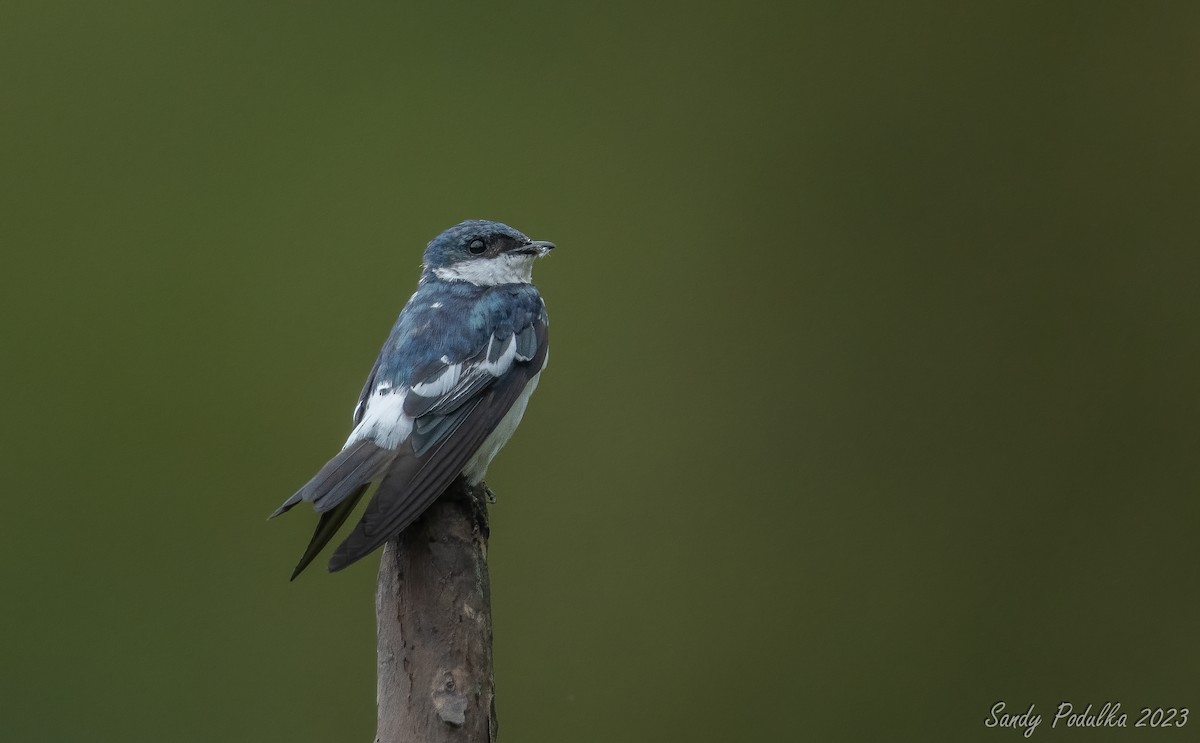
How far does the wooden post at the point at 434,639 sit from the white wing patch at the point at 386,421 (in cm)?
18

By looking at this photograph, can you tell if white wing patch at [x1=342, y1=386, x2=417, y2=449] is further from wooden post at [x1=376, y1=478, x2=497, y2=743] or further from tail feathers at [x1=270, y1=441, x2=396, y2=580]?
wooden post at [x1=376, y1=478, x2=497, y2=743]

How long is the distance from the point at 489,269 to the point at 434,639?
0.89 m

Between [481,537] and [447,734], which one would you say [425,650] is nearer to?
[447,734]

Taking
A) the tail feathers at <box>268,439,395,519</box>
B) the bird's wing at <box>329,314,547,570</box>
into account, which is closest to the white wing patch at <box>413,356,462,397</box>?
the bird's wing at <box>329,314,547,570</box>

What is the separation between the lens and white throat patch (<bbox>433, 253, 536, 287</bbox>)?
7.11ft

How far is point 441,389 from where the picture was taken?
6.04 feet

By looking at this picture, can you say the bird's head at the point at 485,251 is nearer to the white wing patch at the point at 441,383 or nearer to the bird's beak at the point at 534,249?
the bird's beak at the point at 534,249

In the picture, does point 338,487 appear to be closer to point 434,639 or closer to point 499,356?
point 434,639

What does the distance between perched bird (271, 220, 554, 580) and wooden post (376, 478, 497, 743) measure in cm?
7

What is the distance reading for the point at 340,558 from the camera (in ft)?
4.84

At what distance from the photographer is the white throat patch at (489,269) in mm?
2168

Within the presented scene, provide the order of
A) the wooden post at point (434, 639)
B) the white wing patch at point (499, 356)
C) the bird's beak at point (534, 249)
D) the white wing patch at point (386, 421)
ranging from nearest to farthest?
the wooden post at point (434, 639)
the white wing patch at point (386, 421)
the white wing patch at point (499, 356)
the bird's beak at point (534, 249)

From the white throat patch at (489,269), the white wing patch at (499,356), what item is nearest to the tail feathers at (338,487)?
the white wing patch at (499,356)

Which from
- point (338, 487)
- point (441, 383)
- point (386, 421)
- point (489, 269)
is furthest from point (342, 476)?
point (489, 269)
